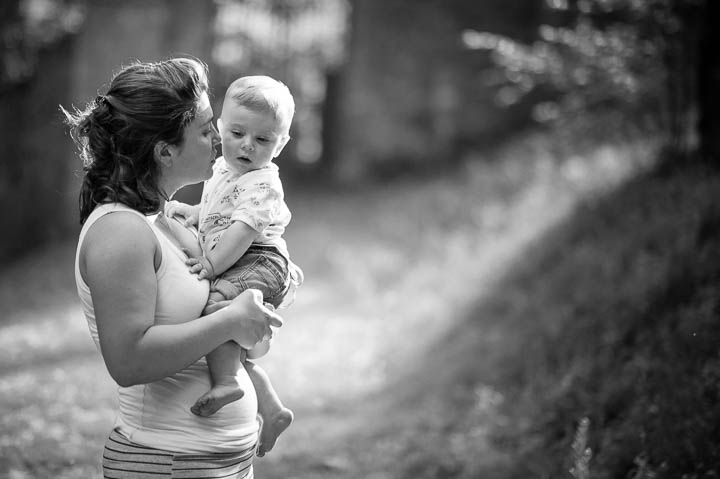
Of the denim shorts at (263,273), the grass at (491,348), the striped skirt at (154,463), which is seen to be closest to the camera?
the striped skirt at (154,463)

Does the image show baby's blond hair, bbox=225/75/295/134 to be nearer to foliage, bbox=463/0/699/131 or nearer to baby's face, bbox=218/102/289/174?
baby's face, bbox=218/102/289/174

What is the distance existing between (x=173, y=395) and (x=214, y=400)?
0.13 metres

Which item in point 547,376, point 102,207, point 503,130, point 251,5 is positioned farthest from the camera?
point 251,5

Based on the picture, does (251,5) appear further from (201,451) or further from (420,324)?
(201,451)

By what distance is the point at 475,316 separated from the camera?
618 cm

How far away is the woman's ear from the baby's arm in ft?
0.86

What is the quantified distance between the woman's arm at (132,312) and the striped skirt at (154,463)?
0.22 metres

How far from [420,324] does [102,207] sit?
511 cm

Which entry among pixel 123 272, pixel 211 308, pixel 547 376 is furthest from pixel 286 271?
pixel 547 376

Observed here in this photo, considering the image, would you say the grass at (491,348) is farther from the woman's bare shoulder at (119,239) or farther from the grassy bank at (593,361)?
the woman's bare shoulder at (119,239)

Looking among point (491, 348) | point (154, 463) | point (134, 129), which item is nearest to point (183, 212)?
point (134, 129)

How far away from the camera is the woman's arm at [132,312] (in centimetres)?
190

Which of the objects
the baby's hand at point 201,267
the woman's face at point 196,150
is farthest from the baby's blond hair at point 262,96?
the baby's hand at point 201,267

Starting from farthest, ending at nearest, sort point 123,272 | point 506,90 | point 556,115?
point 506,90
point 556,115
point 123,272
